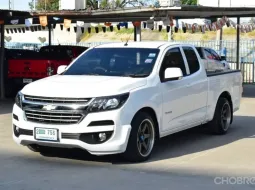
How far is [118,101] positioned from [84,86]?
565 mm

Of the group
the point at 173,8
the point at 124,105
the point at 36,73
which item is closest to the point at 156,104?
the point at 124,105

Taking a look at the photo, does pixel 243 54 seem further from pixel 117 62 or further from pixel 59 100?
pixel 59 100

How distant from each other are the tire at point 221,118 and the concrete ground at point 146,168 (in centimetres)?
46

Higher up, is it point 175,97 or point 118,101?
point 118,101

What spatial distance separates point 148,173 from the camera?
706cm

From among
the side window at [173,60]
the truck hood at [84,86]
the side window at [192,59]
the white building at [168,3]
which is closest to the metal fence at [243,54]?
the white building at [168,3]

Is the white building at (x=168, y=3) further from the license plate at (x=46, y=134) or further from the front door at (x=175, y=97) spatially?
the license plate at (x=46, y=134)

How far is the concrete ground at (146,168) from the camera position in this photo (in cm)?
650

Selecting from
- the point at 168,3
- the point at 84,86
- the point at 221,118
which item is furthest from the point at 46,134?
the point at 168,3

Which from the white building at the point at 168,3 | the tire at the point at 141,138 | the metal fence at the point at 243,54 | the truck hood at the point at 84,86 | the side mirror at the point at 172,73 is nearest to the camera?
the truck hood at the point at 84,86

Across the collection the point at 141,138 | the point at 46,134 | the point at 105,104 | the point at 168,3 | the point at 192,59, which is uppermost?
the point at 168,3

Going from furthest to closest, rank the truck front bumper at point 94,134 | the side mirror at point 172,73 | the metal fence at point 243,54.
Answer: the metal fence at point 243,54
the side mirror at point 172,73
the truck front bumper at point 94,134

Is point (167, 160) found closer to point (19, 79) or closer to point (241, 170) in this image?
→ point (241, 170)

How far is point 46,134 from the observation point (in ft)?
23.8
